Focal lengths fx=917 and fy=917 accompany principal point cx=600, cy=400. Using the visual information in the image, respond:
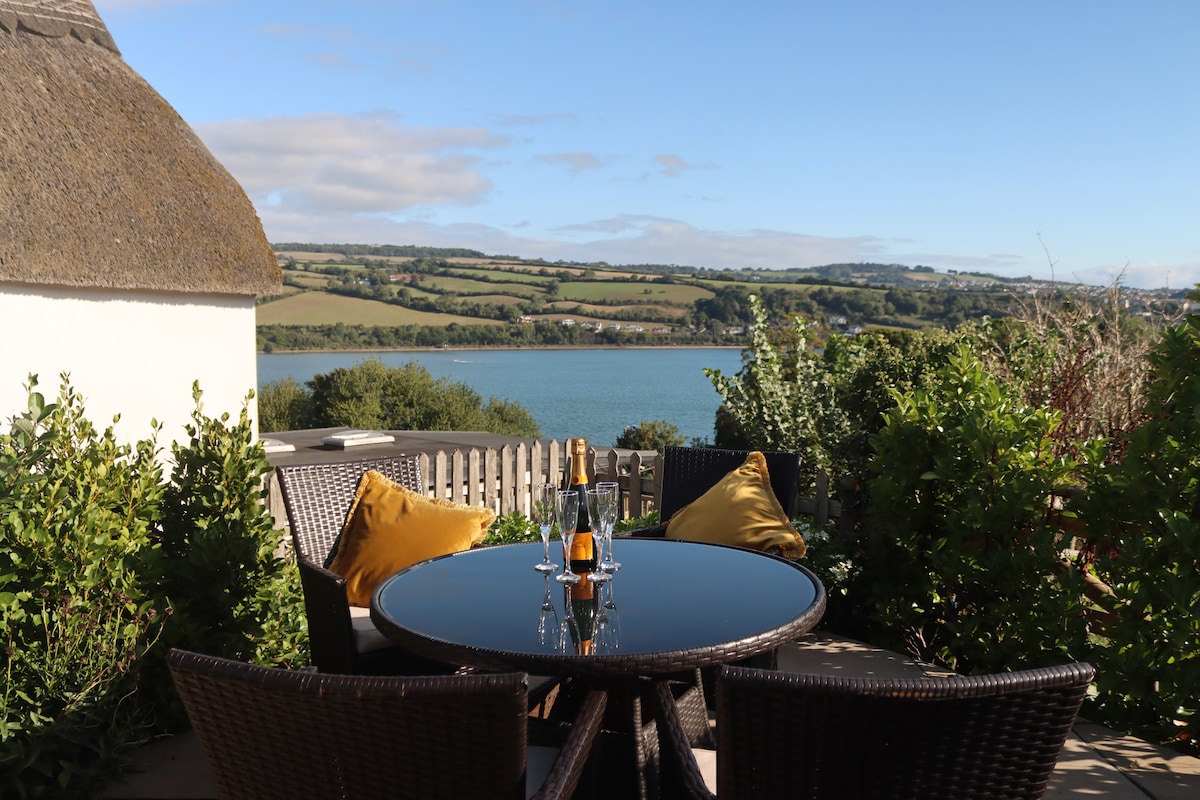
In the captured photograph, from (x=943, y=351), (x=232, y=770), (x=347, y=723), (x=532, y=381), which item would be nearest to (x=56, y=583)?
(x=232, y=770)

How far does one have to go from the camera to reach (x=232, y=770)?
1.68 m

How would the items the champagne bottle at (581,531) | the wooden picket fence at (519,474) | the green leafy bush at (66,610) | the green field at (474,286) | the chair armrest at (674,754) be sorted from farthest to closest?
1. the green field at (474,286)
2. the wooden picket fence at (519,474)
3. the champagne bottle at (581,531)
4. the green leafy bush at (66,610)
5. the chair armrest at (674,754)

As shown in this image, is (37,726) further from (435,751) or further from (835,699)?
(835,699)

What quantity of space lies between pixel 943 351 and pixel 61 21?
28.9 ft

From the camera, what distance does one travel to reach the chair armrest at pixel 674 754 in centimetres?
213

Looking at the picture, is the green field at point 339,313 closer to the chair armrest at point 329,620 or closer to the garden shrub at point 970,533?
the garden shrub at point 970,533

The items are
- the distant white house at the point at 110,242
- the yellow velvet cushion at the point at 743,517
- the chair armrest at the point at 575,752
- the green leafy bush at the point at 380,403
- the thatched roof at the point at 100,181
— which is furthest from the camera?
the green leafy bush at the point at 380,403

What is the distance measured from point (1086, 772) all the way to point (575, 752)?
1.99 meters

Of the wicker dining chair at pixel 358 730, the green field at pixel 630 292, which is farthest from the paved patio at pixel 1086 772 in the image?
the green field at pixel 630 292

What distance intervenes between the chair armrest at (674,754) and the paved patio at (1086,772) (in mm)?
1383

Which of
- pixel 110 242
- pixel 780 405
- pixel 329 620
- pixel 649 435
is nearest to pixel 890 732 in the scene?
pixel 329 620

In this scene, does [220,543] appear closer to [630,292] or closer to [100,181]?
[100,181]

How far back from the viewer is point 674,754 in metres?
2.28

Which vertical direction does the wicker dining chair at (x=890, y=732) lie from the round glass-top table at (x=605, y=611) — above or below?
above
